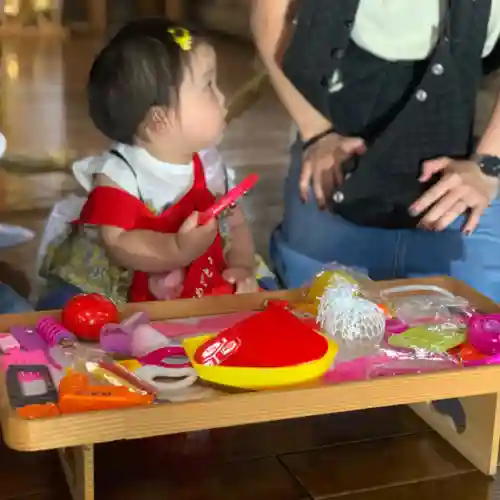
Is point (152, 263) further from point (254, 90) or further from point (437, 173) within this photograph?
point (437, 173)

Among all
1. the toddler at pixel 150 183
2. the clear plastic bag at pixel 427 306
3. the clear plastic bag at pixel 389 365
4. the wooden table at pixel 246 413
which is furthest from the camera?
the toddler at pixel 150 183

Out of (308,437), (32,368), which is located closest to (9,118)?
(32,368)

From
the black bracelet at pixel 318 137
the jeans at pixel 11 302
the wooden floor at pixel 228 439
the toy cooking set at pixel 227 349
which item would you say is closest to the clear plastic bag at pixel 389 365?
the toy cooking set at pixel 227 349

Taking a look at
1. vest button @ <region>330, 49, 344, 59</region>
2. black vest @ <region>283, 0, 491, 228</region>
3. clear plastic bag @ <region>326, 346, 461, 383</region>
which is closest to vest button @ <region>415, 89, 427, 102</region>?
black vest @ <region>283, 0, 491, 228</region>

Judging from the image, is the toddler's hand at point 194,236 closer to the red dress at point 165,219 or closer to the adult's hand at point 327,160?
the red dress at point 165,219

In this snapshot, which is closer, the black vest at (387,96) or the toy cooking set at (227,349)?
the toy cooking set at (227,349)

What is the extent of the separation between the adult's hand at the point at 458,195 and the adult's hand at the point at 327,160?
0.34 feet

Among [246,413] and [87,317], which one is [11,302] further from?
[246,413]

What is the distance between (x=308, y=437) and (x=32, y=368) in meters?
0.31

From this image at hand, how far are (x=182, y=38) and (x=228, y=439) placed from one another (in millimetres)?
470

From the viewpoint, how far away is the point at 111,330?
88cm

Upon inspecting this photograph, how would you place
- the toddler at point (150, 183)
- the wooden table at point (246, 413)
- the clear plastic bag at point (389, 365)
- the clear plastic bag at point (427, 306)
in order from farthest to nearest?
the toddler at point (150, 183)
the clear plastic bag at point (427, 306)
the clear plastic bag at point (389, 365)
the wooden table at point (246, 413)

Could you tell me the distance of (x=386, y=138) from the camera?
1.12m

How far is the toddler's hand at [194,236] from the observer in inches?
43.2
